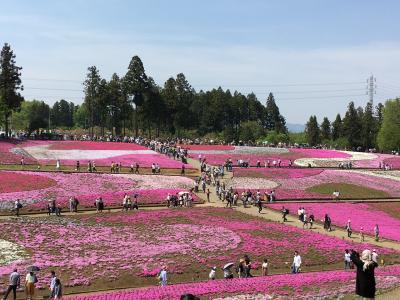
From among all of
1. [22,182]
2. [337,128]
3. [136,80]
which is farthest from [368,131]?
[22,182]

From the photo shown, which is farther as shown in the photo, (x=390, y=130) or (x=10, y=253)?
(x=390, y=130)

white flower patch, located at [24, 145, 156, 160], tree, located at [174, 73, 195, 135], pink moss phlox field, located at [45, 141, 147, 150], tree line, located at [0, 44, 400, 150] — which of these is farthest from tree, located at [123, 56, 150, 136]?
white flower patch, located at [24, 145, 156, 160]

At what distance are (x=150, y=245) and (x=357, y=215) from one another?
78.4 ft

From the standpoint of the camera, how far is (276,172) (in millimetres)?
69812

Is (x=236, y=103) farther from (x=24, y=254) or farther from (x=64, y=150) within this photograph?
(x=24, y=254)

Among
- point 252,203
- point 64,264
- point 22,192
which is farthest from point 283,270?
point 22,192

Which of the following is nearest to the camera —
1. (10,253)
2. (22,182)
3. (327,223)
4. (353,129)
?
(10,253)

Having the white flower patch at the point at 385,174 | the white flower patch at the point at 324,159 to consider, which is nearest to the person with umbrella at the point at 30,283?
the white flower patch at the point at 385,174

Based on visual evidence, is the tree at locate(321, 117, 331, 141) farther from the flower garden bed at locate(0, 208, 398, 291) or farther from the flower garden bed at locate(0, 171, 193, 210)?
the flower garden bed at locate(0, 208, 398, 291)

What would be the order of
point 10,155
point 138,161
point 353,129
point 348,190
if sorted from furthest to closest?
point 353,129 < point 138,161 < point 10,155 < point 348,190

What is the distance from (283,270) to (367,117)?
4719 inches

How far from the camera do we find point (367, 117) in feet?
468

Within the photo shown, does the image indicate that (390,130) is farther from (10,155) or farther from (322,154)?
(10,155)

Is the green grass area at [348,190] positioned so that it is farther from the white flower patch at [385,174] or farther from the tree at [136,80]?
the tree at [136,80]
